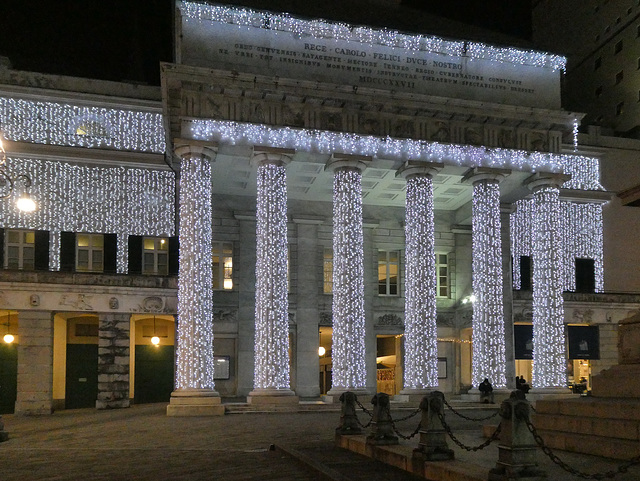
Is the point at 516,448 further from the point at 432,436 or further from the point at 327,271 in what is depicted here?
the point at 327,271

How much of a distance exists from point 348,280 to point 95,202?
13190 millimetres

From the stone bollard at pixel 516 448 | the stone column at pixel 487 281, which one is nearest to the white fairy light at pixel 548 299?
the stone column at pixel 487 281

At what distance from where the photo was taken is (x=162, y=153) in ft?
117

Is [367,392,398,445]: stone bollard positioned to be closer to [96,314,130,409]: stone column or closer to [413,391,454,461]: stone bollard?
[413,391,454,461]: stone bollard

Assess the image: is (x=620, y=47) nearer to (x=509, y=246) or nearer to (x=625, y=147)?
(x=625, y=147)

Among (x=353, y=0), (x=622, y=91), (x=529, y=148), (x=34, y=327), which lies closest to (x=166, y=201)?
(x=34, y=327)

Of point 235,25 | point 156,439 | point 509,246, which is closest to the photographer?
point 156,439

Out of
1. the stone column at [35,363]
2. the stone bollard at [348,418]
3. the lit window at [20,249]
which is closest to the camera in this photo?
the stone bollard at [348,418]

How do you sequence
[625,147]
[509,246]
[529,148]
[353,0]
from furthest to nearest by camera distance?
[625,147], [509,246], [353,0], [529,148]

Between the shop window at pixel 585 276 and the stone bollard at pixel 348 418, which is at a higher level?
the shop window at pixel 585 276

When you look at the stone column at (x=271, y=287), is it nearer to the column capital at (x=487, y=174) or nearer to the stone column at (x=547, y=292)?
the column capital at (x=487, y=174)

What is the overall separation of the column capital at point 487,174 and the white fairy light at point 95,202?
14.3 metres

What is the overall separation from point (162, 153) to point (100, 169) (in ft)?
9.89

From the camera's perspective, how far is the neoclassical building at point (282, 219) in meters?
29.8
